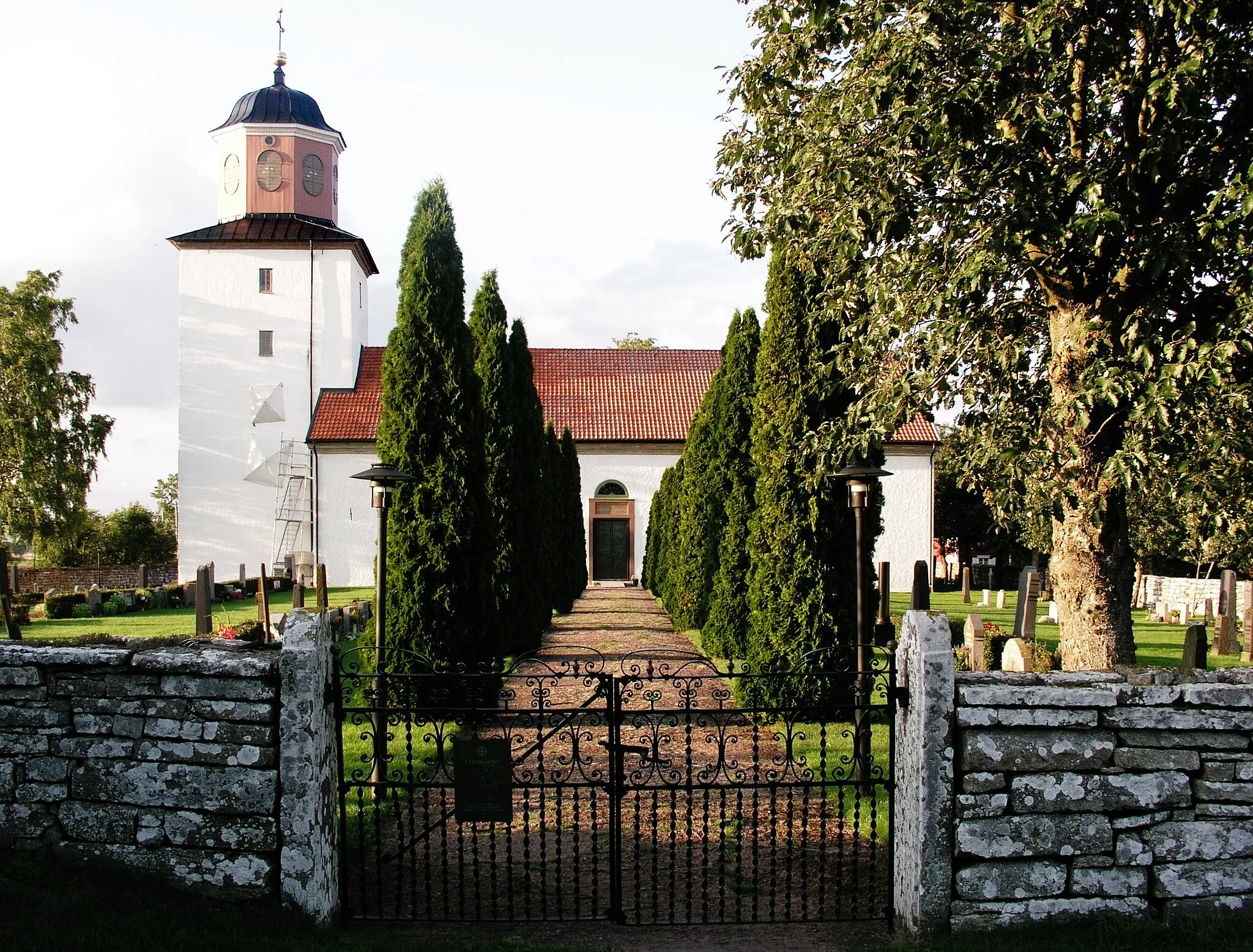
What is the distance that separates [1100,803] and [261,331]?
119 ft

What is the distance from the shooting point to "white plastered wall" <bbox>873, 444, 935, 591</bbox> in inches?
1367

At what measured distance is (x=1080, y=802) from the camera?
15.3 feet

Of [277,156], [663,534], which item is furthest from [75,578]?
[663,534]

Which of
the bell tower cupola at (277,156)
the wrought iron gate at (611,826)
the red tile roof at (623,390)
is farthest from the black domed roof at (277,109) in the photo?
the wrought iron gate at (611,826)

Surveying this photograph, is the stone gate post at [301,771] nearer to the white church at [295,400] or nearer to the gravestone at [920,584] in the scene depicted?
the gravestone at [920,584]

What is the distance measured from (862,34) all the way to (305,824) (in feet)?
23.5

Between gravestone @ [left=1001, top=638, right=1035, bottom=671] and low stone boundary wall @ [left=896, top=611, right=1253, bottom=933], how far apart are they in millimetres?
7718

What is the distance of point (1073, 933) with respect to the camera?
181 inches

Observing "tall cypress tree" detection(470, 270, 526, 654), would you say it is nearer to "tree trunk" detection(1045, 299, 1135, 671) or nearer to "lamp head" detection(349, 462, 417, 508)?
"lamp head" detection(349, 462, 417, 508)

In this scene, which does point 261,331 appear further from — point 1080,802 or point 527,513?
point 1080,802

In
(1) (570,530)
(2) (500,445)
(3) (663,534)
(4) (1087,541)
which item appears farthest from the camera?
(1) (570,530)

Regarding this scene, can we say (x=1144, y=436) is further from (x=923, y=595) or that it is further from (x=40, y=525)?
(x=40, y=525)

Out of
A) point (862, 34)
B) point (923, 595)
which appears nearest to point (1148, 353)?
point (862, 34)

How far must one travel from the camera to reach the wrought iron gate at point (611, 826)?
5.01 meters
